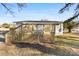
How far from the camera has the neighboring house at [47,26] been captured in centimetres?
204

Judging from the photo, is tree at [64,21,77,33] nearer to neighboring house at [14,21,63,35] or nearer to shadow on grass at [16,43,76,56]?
neighboring house at [14,21,63,35]

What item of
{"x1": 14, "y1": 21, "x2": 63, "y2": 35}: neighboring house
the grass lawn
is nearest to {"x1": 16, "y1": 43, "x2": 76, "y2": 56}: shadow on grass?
the grass lawn

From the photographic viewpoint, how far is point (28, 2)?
2031 millimetres

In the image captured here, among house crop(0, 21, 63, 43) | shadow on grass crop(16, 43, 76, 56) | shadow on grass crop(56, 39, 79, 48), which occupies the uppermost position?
house crop(0, 21, 63, 43)

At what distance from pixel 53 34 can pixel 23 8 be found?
38 centimetres

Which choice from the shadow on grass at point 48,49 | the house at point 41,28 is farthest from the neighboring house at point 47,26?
the shadow on grass at point 48,49

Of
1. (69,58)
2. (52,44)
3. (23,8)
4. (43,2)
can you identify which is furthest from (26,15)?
(69,58)

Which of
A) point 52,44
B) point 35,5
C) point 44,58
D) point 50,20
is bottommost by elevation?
point 44,58

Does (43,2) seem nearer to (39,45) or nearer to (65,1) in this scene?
(65,1)

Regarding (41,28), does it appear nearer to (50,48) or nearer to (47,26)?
(47,26)

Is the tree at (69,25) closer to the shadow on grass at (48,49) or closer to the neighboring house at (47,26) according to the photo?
the neighboring house at (47,26)

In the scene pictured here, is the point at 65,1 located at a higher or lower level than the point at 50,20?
higher

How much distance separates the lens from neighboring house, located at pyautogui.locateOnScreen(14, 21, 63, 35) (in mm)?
2037

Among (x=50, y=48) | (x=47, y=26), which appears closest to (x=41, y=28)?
(x=47, y=26)
